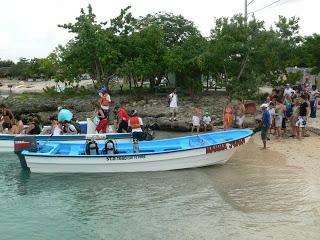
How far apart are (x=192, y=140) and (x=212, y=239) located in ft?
23.4

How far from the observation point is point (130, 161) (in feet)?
47.6

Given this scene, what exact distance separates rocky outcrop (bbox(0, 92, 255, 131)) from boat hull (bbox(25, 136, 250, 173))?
7879 mm

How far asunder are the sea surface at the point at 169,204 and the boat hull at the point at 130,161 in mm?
223

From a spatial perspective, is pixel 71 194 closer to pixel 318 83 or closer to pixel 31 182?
pixel 31 182

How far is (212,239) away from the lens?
9.06m

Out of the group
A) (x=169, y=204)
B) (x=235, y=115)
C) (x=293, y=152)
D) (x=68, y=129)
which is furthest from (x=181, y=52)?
(x=169, y=204)

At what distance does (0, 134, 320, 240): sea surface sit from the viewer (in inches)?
381

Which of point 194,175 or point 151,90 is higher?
point 151,90

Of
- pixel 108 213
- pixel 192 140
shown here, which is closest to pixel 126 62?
pixel 192 140

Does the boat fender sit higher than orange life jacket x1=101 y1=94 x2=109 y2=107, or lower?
lower

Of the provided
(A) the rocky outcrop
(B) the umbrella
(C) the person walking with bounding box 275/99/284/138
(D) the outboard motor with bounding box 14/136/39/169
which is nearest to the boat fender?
(D) the outboard motor with bounding box 14/136/39/169

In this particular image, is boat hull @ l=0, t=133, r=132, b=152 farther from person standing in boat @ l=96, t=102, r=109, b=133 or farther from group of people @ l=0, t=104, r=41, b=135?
person standing in boat @ l=96, t=102, r=109, b=133

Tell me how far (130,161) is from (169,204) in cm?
333

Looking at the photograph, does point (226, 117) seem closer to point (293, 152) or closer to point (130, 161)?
point (293, 152)
